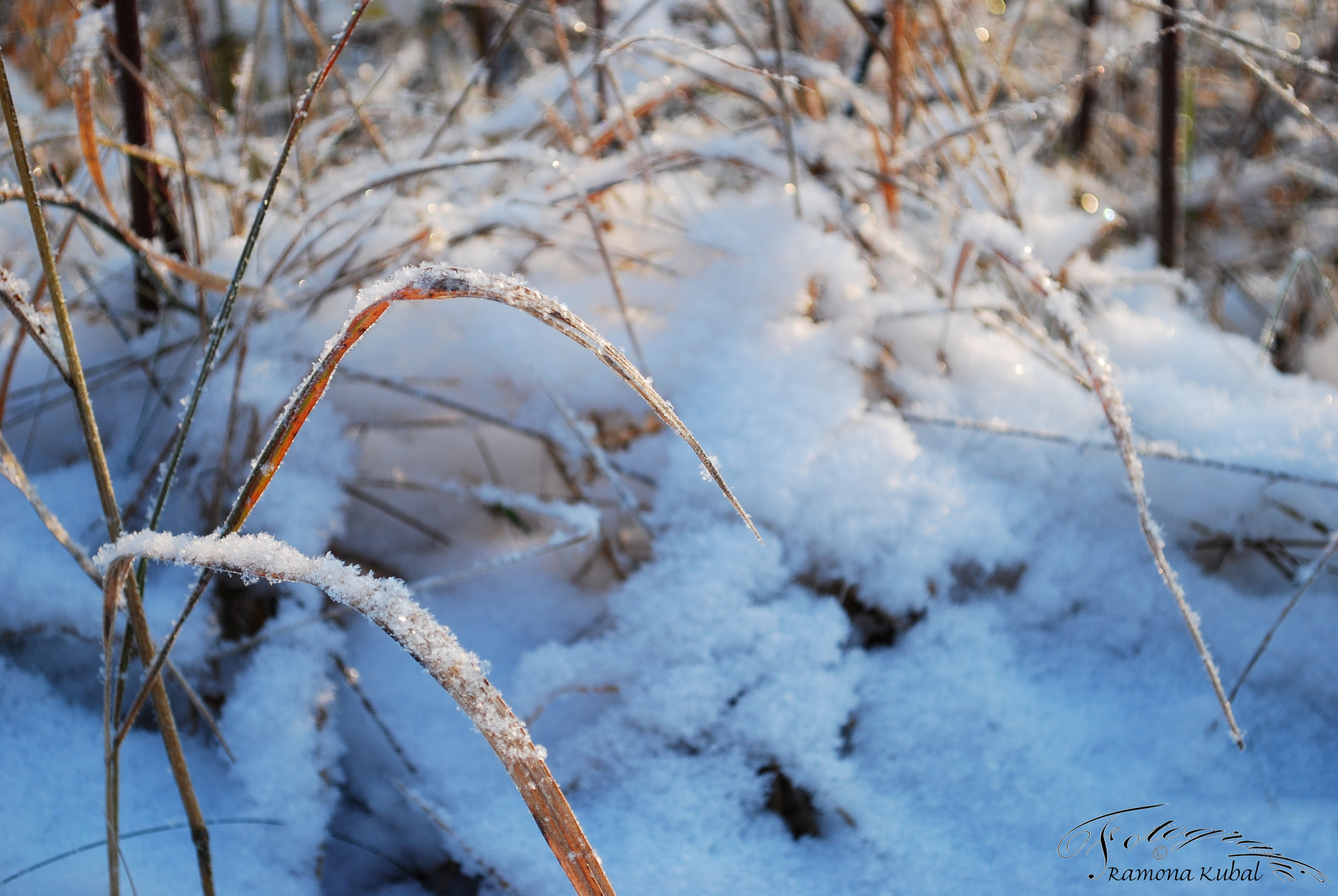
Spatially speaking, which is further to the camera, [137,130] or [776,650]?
[137,130]

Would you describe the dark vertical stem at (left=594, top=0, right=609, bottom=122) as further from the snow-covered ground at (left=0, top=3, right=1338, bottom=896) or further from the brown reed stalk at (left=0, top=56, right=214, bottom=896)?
the brown reed stalk at (left=0, top=56, right=214, bottom=896)

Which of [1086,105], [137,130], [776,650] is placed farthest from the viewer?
[1086,105]

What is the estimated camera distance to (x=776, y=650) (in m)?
0.62

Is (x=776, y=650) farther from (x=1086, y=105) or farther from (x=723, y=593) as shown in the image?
(x=1086, y=105)

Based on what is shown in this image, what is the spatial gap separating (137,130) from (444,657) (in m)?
0.73

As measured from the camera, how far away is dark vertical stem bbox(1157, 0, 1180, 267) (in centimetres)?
120

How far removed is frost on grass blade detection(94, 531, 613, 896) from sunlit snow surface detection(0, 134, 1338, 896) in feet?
0.49

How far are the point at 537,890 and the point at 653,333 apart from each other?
51 cm

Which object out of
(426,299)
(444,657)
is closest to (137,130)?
(426,299)

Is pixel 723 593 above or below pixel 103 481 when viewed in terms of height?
below

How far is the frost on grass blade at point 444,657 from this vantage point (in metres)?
0.38

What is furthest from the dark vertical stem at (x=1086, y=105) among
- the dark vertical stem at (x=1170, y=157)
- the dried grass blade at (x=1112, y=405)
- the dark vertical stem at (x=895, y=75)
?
the dried grass blade at (x=1112, y=405)

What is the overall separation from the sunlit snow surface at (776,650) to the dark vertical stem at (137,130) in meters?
0.17

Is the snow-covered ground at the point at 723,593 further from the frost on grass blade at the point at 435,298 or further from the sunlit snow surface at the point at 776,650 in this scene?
the frost on grass blade at the point at 435,298
